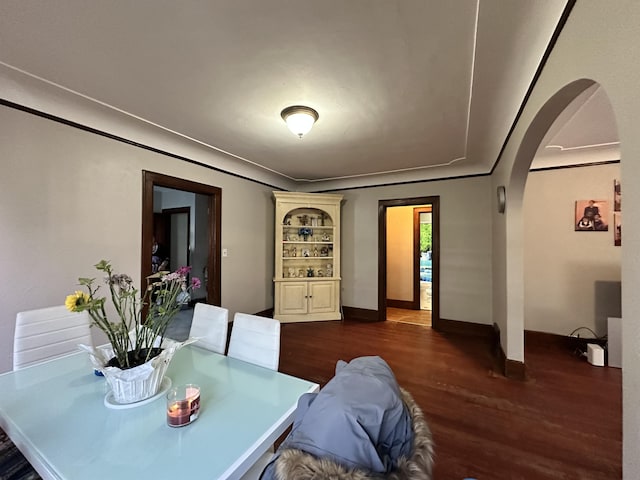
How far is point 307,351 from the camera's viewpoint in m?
3.16

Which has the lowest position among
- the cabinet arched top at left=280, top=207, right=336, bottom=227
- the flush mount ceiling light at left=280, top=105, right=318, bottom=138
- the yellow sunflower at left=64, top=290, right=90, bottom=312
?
the yellow sunflower at left=64, top=290, right=90, bottom=312

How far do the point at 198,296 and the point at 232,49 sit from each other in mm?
5072

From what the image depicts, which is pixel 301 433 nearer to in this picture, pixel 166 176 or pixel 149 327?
pixel 149 327

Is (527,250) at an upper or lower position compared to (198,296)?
upper

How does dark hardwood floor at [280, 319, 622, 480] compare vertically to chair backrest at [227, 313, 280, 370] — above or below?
below

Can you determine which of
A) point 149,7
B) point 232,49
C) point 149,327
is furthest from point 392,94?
point 149,327

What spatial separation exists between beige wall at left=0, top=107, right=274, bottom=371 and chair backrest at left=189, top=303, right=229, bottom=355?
1.37 m

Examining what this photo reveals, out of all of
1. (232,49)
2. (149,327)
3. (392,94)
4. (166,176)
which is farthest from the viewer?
(166,176)

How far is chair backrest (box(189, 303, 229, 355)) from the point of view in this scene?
5.67ft

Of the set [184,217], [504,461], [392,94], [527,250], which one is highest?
[392,94]

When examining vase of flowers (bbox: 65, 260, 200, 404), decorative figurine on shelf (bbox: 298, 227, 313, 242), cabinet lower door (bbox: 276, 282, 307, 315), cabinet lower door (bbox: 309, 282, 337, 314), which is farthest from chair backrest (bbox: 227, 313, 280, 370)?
decorative figurine on shelf (bbox: 298, 227, 313, 242)

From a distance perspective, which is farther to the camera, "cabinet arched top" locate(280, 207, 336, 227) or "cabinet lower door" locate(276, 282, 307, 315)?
"cabinet arched top" locate(280, 207, 336, 227)

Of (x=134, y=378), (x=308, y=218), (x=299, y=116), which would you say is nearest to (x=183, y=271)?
(x=134, y=378)

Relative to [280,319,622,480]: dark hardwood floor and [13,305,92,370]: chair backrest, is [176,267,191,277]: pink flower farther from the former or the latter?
[280,319,622,480]: dark hardwood floor
